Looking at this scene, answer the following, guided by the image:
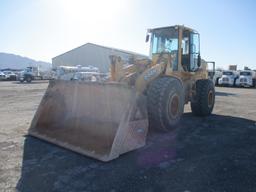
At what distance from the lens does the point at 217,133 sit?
230 inches

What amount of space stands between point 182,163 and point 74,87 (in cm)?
291

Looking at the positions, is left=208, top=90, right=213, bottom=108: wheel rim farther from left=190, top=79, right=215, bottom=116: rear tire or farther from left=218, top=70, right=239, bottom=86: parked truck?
left=218, top=70, right=239, bottom=86: parked truck

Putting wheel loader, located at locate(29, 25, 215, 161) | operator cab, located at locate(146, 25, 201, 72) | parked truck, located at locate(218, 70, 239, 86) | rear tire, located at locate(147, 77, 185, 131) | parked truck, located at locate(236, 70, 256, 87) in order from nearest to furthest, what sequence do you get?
1. wheel loader, located at locate(29, 25, 215, 161)
2. rear tire, located at locate(147, 77, 185, 131)
3. operator cab, located at locate(146, 25, 201, 72)
4. parked truck, located at locate(236, 70, 256, 87)
5. parked truck, located at locate(218, 70, 239, 86)

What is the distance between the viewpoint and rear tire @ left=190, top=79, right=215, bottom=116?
24.2 feet

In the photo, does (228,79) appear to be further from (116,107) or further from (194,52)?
(116,107)

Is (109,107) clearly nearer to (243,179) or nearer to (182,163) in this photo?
(182,163)

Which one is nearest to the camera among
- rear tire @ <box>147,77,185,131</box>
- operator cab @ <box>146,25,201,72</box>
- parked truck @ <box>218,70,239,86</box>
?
rear tire @ <box>147,77,185,131</box>

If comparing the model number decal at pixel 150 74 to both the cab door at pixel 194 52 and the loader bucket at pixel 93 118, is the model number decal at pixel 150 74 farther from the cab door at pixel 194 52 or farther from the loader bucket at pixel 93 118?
the cab door at pixel 194 52

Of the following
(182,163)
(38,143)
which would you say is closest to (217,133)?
(182,163)

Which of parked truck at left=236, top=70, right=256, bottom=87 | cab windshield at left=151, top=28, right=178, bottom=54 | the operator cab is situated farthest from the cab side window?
parked truck at left=236, top=70, right=256, bottom=87

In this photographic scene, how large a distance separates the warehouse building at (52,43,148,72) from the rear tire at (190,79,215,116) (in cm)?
2827

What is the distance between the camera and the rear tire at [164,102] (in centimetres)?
502

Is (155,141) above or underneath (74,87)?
underneath

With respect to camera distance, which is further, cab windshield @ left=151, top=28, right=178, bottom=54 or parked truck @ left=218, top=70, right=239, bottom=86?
parked truck @ left=218, top=70, right=239, bottom=86
